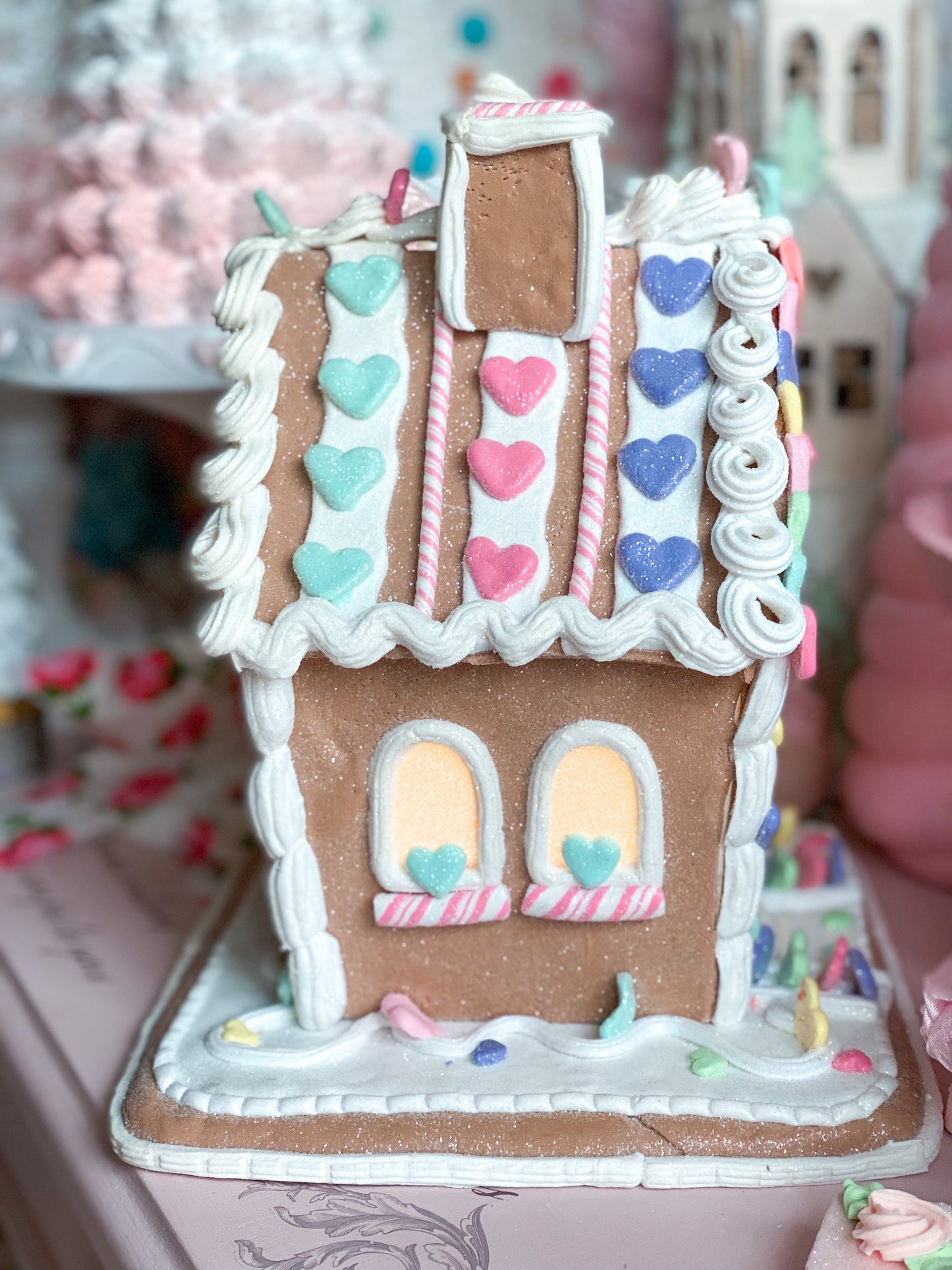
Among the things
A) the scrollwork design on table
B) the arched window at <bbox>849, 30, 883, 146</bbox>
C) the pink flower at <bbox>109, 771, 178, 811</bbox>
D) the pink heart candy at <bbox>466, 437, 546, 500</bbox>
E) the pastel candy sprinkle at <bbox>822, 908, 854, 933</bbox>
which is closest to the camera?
the scrollwork design on table

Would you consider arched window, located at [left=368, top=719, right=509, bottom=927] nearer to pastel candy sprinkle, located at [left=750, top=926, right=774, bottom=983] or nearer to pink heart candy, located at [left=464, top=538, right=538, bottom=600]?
pink heart candy, located at [left=464, top=538, right=538, bottom=600]

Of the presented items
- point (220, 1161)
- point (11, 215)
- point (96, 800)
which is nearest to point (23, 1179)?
point (220, 1161)

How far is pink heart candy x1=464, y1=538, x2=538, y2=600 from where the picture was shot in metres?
1.07

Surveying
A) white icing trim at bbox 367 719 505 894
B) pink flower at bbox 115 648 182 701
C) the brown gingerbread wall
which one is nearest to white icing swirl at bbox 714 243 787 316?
the brown gingerbread wall

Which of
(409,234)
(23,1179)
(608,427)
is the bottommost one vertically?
(23,1179)

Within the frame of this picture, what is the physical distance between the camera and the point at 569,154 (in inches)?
42.1

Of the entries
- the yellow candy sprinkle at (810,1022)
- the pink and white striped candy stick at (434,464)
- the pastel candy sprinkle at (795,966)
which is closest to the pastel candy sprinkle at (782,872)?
the pastel candy sprinkle at (795,966)

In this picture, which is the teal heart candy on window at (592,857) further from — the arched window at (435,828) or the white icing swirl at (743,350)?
the white icing swirl at (743,350)

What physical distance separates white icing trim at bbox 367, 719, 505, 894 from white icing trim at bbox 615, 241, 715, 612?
0.19 m

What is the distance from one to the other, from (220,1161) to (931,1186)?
0.56m

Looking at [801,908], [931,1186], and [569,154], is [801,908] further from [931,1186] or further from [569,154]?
[569,154]

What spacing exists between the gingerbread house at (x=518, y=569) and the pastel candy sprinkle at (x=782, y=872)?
1.01ft

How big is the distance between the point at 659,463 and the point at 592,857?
0.34 meters

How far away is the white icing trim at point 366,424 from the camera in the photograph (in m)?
1.11
